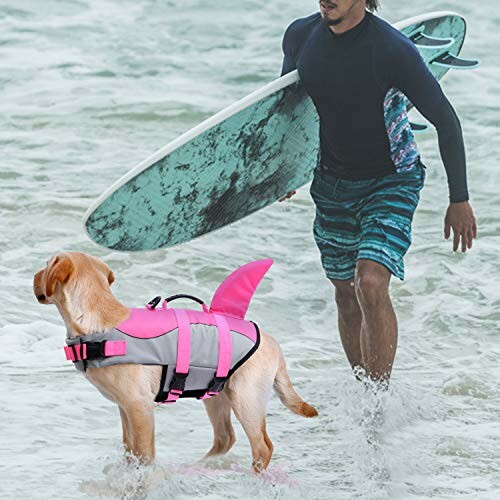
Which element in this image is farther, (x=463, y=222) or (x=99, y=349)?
(x=463, y=222)

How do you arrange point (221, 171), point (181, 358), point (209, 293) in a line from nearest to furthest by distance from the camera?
point (181, 358), point (221, 171), point (209, 293)

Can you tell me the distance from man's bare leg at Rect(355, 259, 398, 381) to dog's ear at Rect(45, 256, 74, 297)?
5.05ft

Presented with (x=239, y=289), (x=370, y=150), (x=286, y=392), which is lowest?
(x=286, y=392)

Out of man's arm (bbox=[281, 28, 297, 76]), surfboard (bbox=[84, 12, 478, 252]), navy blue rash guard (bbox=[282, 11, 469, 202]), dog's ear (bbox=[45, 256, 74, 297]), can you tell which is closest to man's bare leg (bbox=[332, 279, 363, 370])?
navy blue rash guard (bbox=[282, 11, 469, 202])

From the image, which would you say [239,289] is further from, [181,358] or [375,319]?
[375,319]

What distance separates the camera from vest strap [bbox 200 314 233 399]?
155 inches

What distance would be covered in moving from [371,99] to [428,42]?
1.27 meters

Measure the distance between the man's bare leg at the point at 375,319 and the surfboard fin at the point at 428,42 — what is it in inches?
55.7

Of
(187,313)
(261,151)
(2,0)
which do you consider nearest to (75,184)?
(261,151)

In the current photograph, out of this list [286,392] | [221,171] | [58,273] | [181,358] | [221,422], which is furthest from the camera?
[221,171]

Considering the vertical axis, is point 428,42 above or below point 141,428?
above

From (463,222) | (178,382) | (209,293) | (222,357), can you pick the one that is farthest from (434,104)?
(209,293)

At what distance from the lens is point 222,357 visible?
3.93 m

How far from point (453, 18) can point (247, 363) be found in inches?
120
